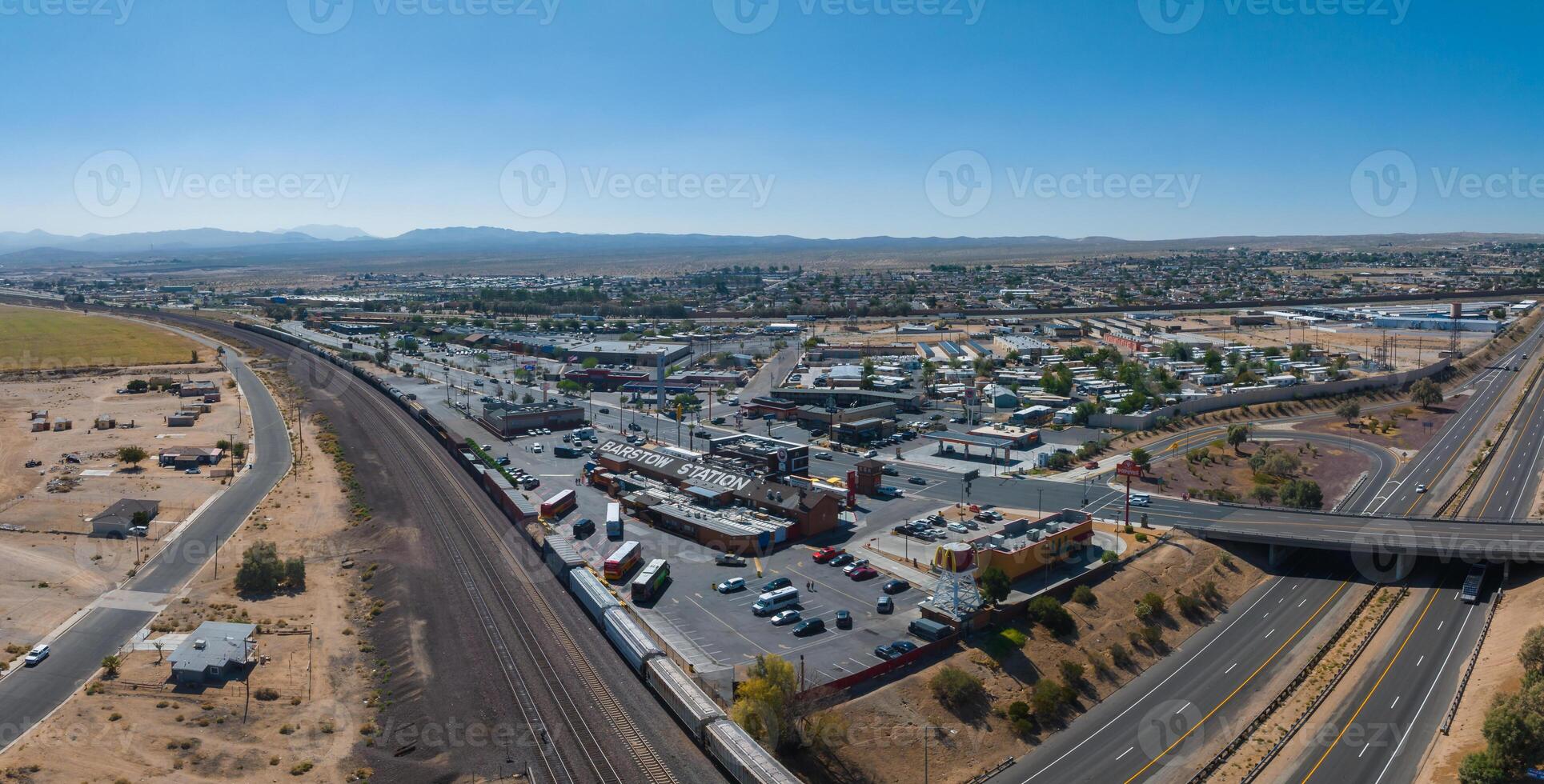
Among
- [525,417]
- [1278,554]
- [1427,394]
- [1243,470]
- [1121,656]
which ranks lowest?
[1121,656]

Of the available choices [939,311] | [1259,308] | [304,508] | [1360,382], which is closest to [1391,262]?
[1259,308]

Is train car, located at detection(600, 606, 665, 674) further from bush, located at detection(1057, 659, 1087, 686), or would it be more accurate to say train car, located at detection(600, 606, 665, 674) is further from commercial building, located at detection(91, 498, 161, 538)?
commercial building, located at detection(91, 498, 161, 538)

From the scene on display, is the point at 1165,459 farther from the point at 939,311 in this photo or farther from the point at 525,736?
the point at 939,311

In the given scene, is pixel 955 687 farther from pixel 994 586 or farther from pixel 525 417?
pixel 525 417

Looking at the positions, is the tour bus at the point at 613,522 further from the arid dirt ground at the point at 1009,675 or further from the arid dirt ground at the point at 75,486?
the arid dirt ground at the point at 75,486

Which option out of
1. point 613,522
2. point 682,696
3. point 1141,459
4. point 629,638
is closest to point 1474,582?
point 1141,459

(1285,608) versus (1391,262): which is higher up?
(1391,262)

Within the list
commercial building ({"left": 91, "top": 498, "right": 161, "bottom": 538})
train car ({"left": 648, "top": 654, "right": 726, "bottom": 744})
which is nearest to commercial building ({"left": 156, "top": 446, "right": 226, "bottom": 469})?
commercial building ({"left": 91, "top": 498, "right": 161, "bottom": 538})
